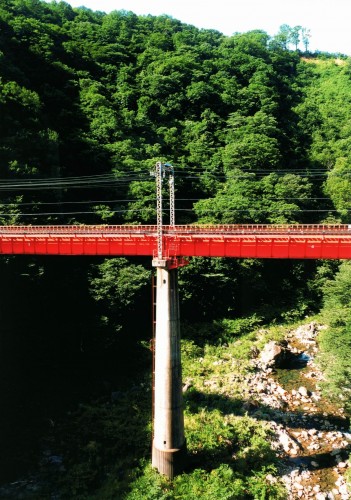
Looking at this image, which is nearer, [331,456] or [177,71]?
[331,456]

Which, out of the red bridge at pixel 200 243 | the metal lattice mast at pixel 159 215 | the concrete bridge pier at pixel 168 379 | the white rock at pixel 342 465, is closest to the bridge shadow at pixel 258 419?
the white rock at pixel 342 465

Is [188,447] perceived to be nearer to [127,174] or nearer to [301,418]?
[301,418]

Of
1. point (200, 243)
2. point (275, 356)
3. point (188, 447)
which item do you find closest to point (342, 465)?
point (188, 447)

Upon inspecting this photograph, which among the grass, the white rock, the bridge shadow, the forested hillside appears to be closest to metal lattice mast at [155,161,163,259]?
the grass

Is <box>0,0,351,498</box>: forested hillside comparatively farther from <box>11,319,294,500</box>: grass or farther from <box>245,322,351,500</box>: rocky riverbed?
<box>245,322,351,500</box>: rocky riverbed

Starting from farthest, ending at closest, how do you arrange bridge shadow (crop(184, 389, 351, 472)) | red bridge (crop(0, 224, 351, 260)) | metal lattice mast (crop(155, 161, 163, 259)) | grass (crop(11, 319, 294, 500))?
bridge shadow (crop(184, 389, 351, 472)) < red bridge (crop(0, 224, 351, 260)) < grass (crop(11, 319, 294, 500)) < metal lattice mast (crop(155, 161, 163, 259))

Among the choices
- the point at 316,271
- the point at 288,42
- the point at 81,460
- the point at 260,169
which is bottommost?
the point at 81,460

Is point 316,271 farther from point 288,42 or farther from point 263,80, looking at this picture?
point 288,42

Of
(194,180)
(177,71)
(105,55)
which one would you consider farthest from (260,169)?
(105,55)
